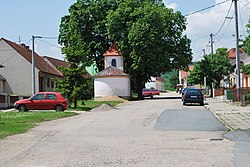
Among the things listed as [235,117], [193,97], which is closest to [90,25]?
[193,97]

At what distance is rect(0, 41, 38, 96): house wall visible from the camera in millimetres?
55469

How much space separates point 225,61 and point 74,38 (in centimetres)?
3539

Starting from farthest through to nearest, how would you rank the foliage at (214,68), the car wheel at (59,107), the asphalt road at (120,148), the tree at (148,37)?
1. the foliage at (214,68)
2. the tree at (148,37)
3. the car wheel at (59,107)
4. the asphalt road at (120,148)

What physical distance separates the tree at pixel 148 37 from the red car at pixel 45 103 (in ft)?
94.5

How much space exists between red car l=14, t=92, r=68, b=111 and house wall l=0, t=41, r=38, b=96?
904 inches

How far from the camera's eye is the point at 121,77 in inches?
2402

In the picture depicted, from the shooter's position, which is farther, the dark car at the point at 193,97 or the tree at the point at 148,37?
the tree at the point at 148,37

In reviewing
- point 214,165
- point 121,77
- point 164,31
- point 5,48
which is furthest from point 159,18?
point 214,165

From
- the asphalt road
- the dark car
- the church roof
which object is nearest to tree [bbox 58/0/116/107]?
the church roof

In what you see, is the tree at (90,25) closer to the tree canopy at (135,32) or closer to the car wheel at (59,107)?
the tree canopy at (135,32)

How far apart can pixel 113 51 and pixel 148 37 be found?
25.7ft

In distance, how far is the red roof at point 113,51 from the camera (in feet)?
216

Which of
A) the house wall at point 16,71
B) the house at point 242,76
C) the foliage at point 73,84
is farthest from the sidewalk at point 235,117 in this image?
the house wall at point 16,71

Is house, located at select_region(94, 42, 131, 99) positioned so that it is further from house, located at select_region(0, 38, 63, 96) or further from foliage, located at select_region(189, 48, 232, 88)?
foliage, located at select_region(189, 48, 232, 88)
